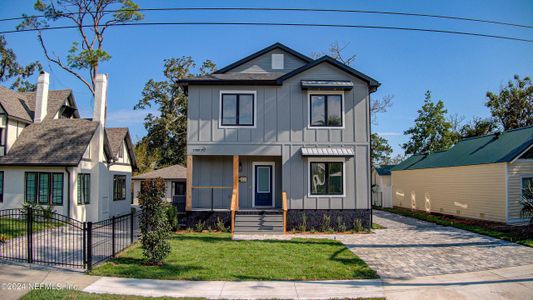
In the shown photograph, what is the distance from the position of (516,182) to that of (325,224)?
9.31m

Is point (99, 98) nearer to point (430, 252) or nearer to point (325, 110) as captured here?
point (325, 110)

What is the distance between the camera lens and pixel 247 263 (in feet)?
30.2

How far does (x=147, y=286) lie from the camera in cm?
739

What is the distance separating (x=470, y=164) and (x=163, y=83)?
27933mm

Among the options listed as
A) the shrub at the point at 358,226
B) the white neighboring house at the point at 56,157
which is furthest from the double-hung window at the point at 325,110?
the white neighboring house at the point at 56,157

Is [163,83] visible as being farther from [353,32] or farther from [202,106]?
[353,32]

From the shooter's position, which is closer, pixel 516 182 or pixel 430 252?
pixel 430 252

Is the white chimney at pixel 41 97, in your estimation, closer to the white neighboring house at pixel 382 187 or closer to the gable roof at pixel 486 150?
the gable roof at pixel 486 150

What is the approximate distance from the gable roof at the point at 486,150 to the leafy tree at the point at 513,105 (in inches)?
554

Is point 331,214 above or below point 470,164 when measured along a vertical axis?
below

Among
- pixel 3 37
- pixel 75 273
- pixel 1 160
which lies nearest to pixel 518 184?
pixel 75 273

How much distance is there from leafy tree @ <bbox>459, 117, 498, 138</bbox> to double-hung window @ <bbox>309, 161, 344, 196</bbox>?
26.0 meters

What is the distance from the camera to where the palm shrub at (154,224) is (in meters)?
8.95

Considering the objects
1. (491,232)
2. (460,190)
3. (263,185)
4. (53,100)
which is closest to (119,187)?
(53,100)
